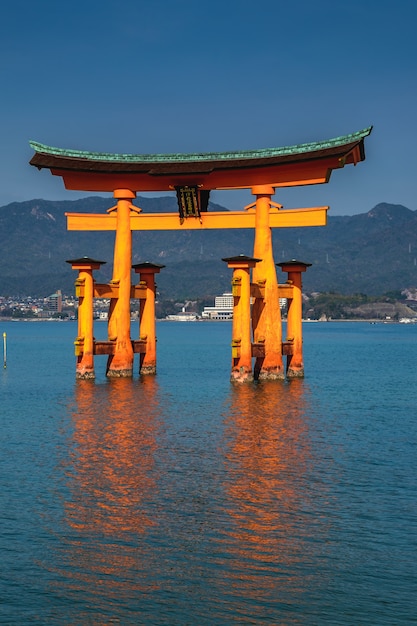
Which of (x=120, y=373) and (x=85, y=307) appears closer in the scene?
(x=85, y=307)

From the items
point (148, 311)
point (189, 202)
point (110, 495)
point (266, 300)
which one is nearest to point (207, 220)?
point (189, 202)

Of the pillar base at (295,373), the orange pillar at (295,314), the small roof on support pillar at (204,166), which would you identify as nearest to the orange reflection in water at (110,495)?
the orange pillar at (295,314)

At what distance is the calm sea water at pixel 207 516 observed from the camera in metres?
15.7

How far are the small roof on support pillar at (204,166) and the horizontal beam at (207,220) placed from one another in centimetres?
154

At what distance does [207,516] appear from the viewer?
20938 mm

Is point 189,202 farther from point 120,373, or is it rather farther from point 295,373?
point 295,373

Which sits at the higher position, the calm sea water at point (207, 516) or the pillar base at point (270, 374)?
the pillar base at point (270, 374)

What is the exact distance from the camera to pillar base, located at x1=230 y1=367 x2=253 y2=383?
4800cm

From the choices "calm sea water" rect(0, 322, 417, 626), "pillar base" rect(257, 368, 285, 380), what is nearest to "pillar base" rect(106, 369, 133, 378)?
"pillar base" rect(257, 368, 285, 380)

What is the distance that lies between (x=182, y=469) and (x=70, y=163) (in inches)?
1087

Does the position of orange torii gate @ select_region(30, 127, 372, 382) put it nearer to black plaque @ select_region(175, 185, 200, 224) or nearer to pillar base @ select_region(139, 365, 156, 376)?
black plaque @ select_region(175, 185, 200, 224)

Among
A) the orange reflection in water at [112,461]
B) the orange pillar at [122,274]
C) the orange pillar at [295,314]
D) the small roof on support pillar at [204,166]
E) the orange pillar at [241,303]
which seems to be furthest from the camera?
the orange pillar at [295,314]

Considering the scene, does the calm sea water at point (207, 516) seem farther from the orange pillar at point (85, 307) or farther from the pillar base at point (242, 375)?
the orange pillar at point (85, 307)

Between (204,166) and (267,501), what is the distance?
29.6 m
